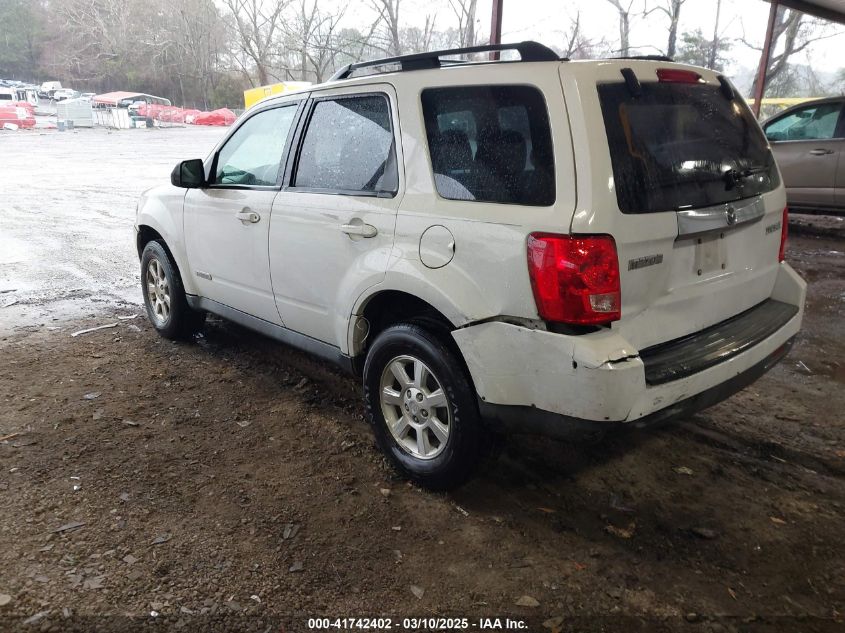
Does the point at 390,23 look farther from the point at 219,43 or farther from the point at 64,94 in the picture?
the point at 64,94

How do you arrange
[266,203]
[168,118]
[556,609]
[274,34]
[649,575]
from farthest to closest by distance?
[168,118] < [274,34] < [266,203] < [649,575] < [556,609]

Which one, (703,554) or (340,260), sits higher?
(340,260)

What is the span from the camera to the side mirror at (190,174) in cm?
414

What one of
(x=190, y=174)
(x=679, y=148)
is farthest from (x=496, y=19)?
(x=679, y=148)

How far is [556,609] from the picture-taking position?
226 cm

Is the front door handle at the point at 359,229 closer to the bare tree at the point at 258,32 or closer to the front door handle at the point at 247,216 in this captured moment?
the front door handle at the point at 247,216

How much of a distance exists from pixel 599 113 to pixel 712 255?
829 mm

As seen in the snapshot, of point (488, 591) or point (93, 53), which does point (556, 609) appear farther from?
point (93, 53)

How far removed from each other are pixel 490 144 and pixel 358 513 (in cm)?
170

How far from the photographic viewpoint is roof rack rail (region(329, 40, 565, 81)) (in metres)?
2.50

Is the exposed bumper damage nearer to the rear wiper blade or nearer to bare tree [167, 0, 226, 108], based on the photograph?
the rear wiper blade

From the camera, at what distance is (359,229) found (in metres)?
3.02

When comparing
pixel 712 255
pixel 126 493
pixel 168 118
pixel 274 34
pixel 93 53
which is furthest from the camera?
pixel 168 118

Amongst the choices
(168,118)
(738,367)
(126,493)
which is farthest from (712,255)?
(168,118)
